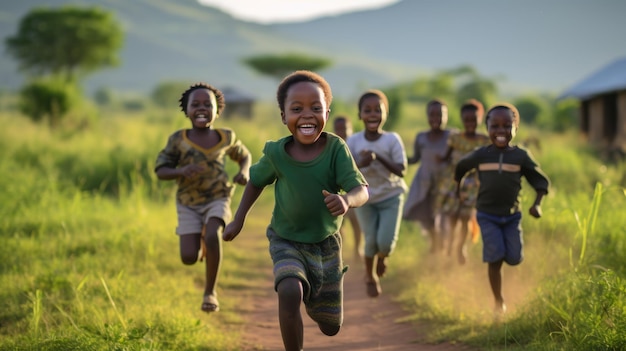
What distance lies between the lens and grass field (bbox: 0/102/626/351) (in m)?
4.60

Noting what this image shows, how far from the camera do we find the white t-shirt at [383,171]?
638 centimetres

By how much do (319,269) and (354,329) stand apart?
6.44ft

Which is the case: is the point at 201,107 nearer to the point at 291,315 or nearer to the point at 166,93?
the point at 291,315

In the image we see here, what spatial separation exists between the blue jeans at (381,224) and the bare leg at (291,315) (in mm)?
2602

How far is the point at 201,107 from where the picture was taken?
5867 millimetres

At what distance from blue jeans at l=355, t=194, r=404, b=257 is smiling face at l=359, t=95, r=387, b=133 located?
2.35 feet

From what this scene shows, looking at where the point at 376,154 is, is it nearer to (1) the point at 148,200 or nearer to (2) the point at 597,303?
(2) the point at 597,303

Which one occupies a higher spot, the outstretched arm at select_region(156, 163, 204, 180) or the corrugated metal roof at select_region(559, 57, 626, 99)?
the corrugated metal roof at select_region(559, 57, 626, 99)

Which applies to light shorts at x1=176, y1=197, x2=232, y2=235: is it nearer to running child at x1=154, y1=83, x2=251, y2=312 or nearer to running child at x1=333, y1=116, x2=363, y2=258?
running child at x1=154, y1=83, x2=251, y2=312

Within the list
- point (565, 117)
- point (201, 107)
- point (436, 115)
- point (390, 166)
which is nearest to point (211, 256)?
point (201, 107)

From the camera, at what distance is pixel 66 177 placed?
12.5 meters

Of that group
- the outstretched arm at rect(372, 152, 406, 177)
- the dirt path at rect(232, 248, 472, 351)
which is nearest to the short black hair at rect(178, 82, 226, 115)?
the outstretched arm at rect(372, 152, 406, 177)

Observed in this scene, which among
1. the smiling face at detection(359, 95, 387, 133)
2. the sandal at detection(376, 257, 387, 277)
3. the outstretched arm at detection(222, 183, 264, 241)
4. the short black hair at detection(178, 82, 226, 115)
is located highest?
the short black hair at detection(178, 82, 226, 115)

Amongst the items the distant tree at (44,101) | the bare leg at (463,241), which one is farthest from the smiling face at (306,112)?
the distant tree at (44,101)
